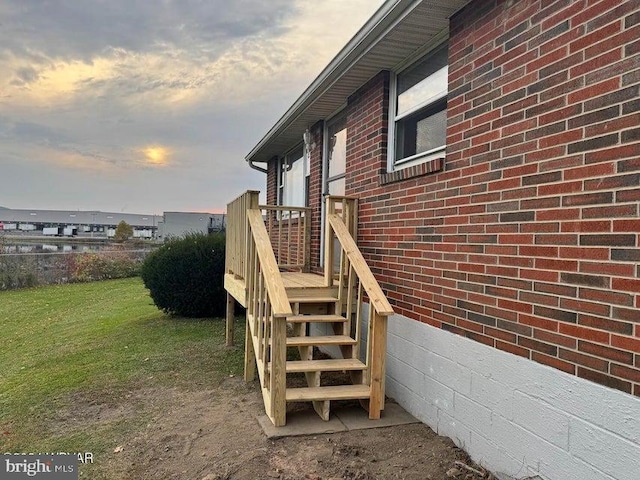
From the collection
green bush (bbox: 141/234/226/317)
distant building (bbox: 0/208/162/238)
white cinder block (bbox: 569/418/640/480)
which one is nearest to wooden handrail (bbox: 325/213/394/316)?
white cinder block (bbox: 569/418/640/480)

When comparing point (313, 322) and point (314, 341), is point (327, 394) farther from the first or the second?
point (313, 322)

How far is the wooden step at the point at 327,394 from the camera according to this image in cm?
338

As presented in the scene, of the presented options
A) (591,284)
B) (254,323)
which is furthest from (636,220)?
(254,323)

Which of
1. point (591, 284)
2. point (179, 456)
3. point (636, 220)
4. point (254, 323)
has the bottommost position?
point (179, 456)

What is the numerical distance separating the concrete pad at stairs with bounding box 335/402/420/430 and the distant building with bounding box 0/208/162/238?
46.0m

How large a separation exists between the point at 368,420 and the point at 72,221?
5988 centimetres

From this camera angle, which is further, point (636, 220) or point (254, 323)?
point (254, 323)

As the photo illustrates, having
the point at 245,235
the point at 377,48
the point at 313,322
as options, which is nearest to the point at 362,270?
the point at 313,322

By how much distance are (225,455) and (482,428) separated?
1730 millimetres

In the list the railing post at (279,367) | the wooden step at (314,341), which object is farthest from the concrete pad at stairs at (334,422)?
the wooden step at (314,341)

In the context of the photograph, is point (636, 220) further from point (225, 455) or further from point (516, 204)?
point (225, 455)

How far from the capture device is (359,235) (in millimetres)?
4875

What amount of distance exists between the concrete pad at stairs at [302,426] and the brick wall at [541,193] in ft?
3.63

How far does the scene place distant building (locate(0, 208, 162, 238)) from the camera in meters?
47.2
